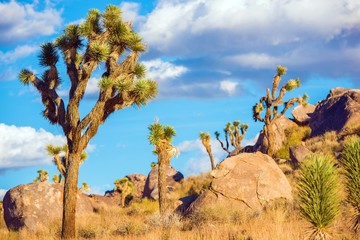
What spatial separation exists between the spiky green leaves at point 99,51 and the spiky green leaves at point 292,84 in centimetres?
1650

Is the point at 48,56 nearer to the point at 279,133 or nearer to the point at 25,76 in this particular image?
the point at 25,76

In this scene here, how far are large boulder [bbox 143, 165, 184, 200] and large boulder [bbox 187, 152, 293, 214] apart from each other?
45.0ft

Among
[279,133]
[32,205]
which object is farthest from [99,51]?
[279,133]

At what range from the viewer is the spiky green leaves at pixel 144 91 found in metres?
15.5

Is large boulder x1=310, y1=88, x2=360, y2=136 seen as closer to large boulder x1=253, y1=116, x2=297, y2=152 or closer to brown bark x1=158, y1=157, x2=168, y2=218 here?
large boulder x1=253, y1=116, x2=297, y2=152

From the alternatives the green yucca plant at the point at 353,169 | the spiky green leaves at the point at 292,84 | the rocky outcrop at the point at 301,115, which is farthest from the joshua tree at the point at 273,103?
the green yucca plant at the point at 353,169

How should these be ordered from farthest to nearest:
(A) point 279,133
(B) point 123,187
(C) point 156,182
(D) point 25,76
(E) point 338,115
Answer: (A) point 279,133 → (E) point 338,115 → (B) point 123,187 → (C) point 156,182 → (D) point 25,76

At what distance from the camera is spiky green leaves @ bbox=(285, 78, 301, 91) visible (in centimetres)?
2942

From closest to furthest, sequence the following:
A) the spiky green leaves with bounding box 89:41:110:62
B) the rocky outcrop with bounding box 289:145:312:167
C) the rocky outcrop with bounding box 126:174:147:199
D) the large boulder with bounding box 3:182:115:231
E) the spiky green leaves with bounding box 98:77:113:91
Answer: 1. the spiky green leaves with bounding box 98:77:113:91
2. the spiky green leaves with bounding box 89:41:110:62
3. the large boulder with bounding box 3:182:115:231
4. the rocky outcrop with bounding box 289:145:312:167
5. the rocky outcrop with bounding box 126:174:147:199

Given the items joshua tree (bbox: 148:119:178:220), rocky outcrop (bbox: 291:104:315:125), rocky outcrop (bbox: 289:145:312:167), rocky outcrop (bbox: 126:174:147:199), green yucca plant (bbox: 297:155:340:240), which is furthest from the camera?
rocky outcrop (bbox: 126:174:147:199)

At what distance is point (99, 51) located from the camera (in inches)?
609

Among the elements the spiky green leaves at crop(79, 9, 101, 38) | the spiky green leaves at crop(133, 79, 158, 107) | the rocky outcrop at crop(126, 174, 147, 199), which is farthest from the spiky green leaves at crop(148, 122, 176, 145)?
the rocky outcrop at crop(126, 174, 147, 199)

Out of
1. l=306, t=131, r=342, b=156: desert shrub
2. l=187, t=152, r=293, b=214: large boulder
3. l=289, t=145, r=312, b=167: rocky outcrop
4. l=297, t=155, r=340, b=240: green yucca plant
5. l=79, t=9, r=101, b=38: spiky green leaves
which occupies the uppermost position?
l=79, t=9, r=101, b=38: spiky green leaves

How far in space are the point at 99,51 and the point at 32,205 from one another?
8968mm
